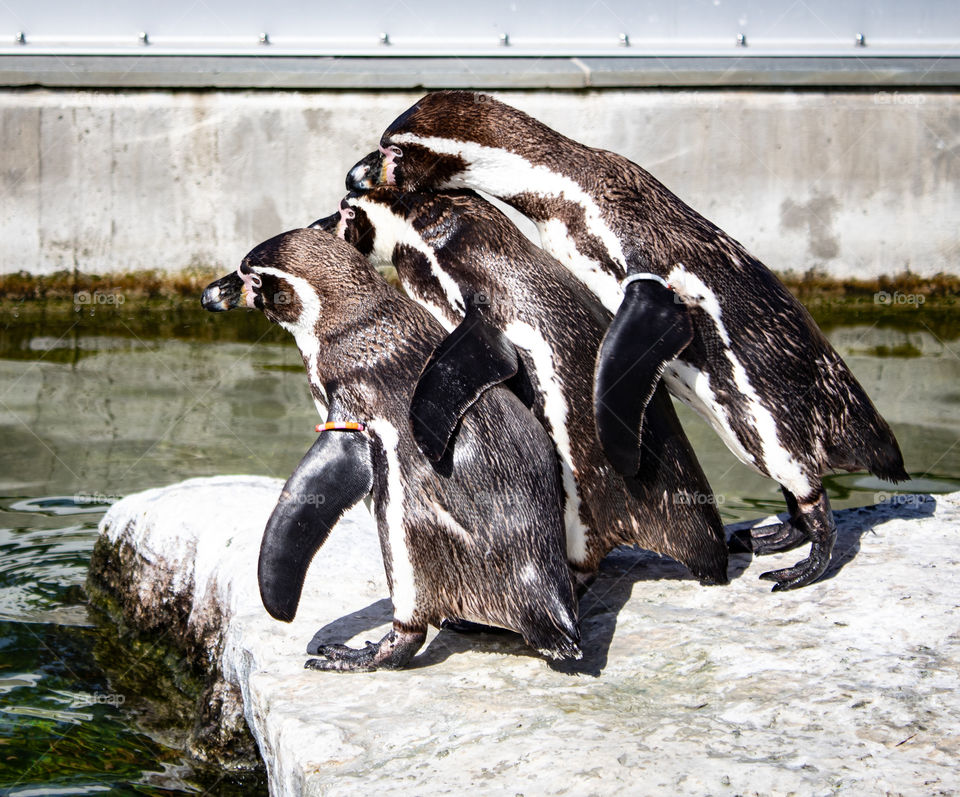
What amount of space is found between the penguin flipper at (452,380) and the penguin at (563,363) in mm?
12

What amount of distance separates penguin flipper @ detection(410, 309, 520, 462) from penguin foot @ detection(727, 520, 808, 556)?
948mm

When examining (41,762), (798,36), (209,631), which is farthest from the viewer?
(798,36)

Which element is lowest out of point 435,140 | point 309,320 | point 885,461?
point 885,461

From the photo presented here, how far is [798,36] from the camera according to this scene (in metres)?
7.90

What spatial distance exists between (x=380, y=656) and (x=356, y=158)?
602cm

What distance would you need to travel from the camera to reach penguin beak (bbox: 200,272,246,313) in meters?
2.60

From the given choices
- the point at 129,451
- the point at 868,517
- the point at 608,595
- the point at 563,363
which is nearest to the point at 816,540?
the point at 608,595

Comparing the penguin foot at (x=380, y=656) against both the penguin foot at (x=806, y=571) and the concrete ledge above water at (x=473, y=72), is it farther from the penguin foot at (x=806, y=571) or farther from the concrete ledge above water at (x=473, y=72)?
the concrete ledge above water at (x=473, y=72)

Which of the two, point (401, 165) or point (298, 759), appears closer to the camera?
point (298, 759)

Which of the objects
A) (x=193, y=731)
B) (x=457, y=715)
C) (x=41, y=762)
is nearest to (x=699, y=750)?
(x=457, y=715)

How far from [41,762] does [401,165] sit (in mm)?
1610

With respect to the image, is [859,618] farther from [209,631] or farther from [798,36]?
[798,36]

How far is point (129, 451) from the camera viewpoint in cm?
509

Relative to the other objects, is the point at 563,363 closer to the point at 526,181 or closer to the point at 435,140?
the point at 526,181
